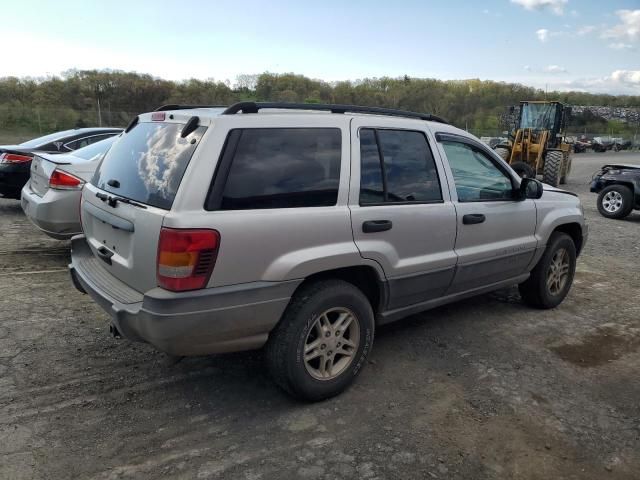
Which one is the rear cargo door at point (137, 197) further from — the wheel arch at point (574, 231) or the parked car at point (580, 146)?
the parked car at point (580, 146)

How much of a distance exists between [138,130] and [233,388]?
184cm

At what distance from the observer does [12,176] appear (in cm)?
777

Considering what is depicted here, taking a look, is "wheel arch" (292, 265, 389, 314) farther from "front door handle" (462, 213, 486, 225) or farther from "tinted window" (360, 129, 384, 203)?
"front door handle" (462, 213, 486, 225)

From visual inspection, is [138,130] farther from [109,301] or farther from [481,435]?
[481,435]

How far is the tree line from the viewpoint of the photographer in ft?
89.9

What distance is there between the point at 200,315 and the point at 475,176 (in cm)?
258

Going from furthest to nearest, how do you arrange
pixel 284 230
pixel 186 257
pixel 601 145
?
1. pixel 601 145
2. pixel 284 230
3. pixel 186 257

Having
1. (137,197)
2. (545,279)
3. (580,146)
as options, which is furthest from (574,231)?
(580,146)

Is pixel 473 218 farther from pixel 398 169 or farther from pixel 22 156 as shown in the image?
pixel 22 156

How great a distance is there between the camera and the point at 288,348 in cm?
296

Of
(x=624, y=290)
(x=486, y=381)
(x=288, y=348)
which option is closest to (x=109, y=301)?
(x=288, y=348)

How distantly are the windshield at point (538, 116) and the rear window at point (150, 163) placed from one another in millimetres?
16767

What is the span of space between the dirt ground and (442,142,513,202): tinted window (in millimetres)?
1198

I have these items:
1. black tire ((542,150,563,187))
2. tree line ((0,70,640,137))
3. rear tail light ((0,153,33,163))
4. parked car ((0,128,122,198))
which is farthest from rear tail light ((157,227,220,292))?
black tire ((542,150,563,187))
